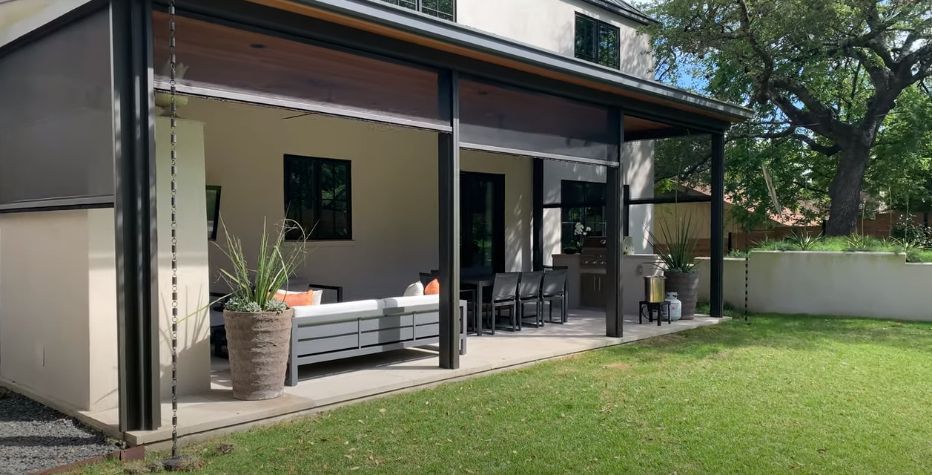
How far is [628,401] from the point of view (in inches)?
219

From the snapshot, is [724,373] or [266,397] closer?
[266,397]

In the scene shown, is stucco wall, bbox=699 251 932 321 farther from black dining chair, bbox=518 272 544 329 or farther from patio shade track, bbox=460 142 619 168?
patio shade track, bbox=460 142 619 168

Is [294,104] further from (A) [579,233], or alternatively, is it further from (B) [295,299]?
(A) [579,233]

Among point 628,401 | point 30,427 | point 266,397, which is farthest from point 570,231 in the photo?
point 30,427

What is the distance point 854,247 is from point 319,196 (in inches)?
339

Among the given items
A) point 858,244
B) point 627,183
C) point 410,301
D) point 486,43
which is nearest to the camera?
point 486,43

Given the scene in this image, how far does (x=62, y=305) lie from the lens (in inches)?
201

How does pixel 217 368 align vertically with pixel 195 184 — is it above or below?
below

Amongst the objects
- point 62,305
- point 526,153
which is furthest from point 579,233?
point 62,305

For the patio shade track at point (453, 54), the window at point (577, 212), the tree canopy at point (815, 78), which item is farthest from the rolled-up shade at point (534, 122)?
the tree canopy at point (815, 78)

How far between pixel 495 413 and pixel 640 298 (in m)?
5.97

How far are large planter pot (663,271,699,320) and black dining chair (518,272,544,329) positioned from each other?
A: 2129 millimetres

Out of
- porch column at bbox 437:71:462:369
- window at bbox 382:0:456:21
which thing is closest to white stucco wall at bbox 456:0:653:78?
window at bbox 382:0:456:21

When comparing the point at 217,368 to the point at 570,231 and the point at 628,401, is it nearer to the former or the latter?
the point at 628,401
